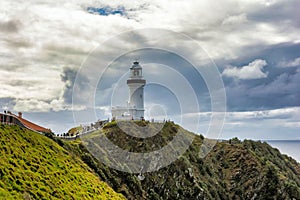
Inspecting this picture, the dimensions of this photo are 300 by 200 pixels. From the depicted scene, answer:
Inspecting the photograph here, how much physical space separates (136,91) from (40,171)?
1982 inches

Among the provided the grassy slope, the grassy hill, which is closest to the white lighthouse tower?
the grassy hill

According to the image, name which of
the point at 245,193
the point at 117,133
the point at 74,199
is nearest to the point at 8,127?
the point at 74,199

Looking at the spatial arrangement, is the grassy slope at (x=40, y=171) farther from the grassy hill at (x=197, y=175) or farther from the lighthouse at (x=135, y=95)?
the lighthouse at (x=135, y=95)

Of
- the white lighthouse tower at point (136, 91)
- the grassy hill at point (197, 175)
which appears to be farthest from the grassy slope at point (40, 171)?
the white lighthouse tower at point (136, 91)

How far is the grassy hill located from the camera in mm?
56719

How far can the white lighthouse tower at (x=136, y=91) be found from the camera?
85.4m

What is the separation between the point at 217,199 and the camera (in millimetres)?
72625

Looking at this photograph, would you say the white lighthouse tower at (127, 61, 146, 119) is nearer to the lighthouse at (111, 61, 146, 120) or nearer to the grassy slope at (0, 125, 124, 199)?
the lighthouse at (111, 61, 146, 120)

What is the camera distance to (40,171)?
36875 mm

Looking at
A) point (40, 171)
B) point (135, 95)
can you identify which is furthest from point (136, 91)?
point (40, 171)

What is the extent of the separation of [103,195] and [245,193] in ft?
138

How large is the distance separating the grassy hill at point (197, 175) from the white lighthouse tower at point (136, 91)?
733cm

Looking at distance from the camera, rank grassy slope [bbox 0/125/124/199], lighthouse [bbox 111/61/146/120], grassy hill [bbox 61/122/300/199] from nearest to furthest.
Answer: grassy slope [bbox 0/125/124/199] < grassy hill [bbox 61/122/300/199] < lighthouse [bbox 111/61/146/120]

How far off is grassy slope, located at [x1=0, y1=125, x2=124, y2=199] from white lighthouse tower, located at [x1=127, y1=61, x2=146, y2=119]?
117ft
